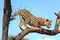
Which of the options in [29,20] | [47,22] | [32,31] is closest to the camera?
[32,31]

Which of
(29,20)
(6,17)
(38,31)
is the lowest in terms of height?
(38,31)

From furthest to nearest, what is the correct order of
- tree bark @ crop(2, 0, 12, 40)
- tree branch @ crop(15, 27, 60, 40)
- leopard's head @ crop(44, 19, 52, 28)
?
leopard's head @ crop(44, 19, 52, 28) → tree bark @ crop(2, 0, 12, 40) → tree branch @ crop(15, 27, 60, 40)

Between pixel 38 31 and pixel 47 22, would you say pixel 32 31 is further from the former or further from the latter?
pixel 47 22

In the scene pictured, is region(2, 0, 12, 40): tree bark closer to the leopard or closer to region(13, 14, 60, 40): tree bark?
region(13, 14, 60, 40): tree bark

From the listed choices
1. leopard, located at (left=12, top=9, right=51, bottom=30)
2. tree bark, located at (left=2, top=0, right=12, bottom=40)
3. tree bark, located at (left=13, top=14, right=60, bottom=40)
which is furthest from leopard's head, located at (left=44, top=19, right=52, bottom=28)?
tree bark, located at (left=2, top=0, right=12, bottom=40)

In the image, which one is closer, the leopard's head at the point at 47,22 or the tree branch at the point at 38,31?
the tree branch at the point at 38,31

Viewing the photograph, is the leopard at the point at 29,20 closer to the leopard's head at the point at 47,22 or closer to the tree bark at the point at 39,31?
the leopard's head at the point at 47,22

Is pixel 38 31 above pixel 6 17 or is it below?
below

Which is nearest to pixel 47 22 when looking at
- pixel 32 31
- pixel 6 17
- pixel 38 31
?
pixel 38 31

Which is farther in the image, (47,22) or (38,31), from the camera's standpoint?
(47,22)

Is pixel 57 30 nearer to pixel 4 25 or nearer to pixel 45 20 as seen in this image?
pixel 4 25

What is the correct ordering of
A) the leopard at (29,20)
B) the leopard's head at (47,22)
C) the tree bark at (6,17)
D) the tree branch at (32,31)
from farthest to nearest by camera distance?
the leopard's head at (47,22), the leopard at (29,20), the tree bark at (6,17), the tree branch at (32,31)

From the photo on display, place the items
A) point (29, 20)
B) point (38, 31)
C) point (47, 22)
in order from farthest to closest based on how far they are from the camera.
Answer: point (47, 22) < point (29, 20) < point (38, 31)

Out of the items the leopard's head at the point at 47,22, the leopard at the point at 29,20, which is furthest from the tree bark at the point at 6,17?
the leopard's head at the point at 47,22
